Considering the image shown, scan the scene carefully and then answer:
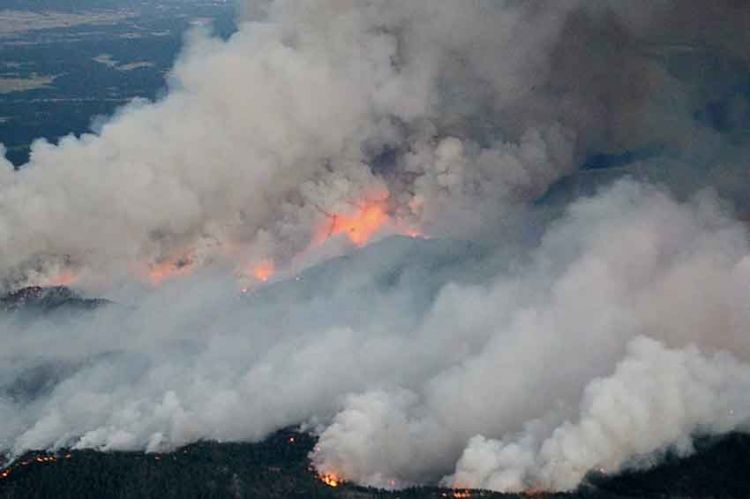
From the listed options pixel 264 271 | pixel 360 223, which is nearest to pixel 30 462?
pixel 264 271

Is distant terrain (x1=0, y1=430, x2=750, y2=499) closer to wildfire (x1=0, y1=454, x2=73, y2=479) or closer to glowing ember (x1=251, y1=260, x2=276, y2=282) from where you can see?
wildfire (x1=0, y1=454, x2=73, y2=479)

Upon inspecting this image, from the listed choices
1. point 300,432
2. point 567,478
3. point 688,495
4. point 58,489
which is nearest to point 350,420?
point 300,432

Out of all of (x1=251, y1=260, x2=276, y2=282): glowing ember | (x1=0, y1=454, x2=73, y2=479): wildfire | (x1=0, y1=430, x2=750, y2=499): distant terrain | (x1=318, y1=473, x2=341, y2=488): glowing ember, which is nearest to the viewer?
(x1=0, y1=430, x2=750, y2=499): distant terrain

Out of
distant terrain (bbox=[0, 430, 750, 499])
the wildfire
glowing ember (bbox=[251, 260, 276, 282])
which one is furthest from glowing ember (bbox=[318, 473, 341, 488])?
glowing ember (bbox=[251, 260, 276, 282])

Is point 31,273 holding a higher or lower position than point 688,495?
higher

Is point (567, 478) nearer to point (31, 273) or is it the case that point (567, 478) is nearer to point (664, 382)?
point (664, 382)

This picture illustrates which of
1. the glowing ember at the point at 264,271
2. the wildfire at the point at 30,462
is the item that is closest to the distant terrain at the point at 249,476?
the wildfire at the point at 30,462
